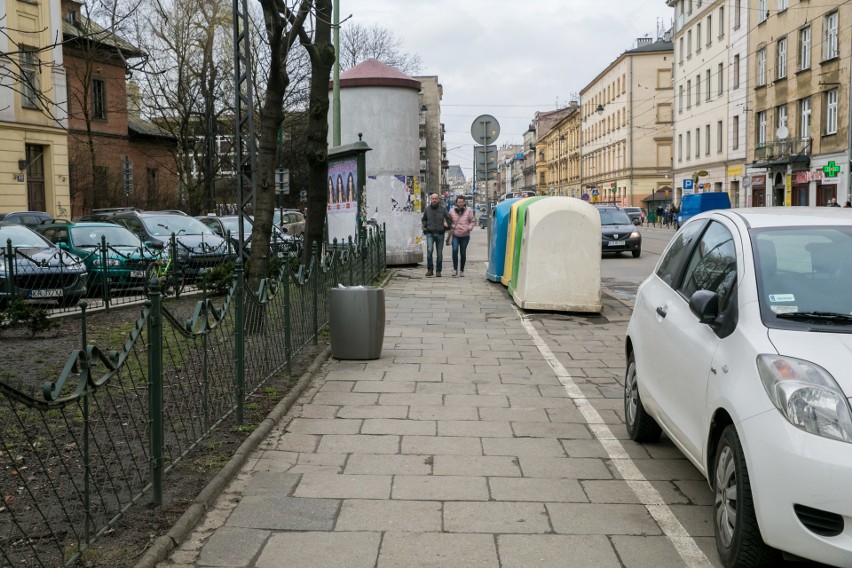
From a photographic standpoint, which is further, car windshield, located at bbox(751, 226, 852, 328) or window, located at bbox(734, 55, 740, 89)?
window, located at bbox(734, 55, 740, 89)

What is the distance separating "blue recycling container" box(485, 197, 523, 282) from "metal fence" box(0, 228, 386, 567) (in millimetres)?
10079

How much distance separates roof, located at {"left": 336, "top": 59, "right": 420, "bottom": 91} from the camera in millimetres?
20766

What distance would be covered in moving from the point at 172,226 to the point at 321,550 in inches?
743

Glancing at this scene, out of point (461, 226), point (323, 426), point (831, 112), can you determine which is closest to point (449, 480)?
point (323, 426)

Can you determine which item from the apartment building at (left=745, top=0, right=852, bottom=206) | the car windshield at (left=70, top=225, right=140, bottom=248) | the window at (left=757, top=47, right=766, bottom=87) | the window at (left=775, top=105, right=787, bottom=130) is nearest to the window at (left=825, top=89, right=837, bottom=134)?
the apartment building at (left=745, top=0, right=852, bottom=206)

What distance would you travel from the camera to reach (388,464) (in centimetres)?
570

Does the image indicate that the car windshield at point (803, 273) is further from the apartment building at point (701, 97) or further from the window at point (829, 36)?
the apartment building at point (701, 97)

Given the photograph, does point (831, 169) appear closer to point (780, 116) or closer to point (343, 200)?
point (780, 116)

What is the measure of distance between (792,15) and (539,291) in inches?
1453

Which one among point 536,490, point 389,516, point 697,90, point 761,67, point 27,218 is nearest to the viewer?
point 389,516

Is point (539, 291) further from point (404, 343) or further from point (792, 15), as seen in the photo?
point (792, 15)

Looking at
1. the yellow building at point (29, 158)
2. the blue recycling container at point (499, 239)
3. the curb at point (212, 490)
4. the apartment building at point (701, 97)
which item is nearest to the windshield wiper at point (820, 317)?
the curb at point (212, 490)

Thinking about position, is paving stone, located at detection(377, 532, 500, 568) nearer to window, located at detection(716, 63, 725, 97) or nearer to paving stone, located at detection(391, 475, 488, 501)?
paving stone, located at detection(391, 475, 488, 501)

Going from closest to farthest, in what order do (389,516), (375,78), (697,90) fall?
(389,516) → (375,78) → (697,90)
